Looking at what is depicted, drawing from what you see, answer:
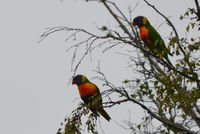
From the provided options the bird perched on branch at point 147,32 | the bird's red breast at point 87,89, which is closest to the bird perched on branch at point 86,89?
the bird's red breast at point 87,89

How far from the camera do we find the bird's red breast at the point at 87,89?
8.15m

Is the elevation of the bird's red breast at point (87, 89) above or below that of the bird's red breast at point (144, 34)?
below

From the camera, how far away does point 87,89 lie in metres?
8.27

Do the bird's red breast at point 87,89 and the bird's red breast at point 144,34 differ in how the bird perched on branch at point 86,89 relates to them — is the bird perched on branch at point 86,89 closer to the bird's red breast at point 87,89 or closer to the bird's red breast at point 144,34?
the bird's red breast at point 87,89

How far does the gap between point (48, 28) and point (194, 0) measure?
166cm

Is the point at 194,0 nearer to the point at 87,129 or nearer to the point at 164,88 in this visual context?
the point at 164,88

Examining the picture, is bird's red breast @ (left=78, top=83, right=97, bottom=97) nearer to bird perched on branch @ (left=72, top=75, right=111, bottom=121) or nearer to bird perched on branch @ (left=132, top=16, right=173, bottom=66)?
bird perched on branch @ (left=72, top=75, right=111, bottom=121)

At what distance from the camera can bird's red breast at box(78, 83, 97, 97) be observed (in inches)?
321

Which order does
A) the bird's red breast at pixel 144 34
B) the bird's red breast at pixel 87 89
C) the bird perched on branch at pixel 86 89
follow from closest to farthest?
the bird's red breast at pixel 144 34 → the bird perched on branch at pixel 86 89 → the bird's red breast at pixel 87 89

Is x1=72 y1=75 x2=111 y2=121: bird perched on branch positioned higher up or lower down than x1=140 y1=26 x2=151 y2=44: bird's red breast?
lower down

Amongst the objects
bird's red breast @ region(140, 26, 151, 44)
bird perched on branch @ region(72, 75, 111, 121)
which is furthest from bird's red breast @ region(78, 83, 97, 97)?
bird's red breast @ region(140, 26, 151, 44)

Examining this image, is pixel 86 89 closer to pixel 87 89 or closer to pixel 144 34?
pixel 87 89

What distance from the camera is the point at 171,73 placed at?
5074 millimetres

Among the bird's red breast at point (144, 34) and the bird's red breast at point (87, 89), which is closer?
the bird's red breast at point (144, 34)
